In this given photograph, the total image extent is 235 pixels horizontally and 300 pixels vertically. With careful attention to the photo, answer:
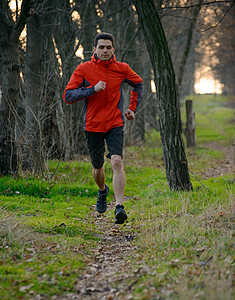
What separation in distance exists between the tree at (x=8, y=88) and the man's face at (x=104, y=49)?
3.51 metres

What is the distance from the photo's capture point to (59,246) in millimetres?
4504

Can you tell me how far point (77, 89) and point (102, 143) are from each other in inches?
38.9

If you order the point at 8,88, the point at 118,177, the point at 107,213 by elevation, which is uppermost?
the point at 8,88

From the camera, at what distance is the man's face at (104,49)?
5.64 metres

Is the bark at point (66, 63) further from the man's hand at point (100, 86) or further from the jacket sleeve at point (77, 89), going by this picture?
the man's hand at point (100, 86)

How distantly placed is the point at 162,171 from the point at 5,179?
15.2 feet

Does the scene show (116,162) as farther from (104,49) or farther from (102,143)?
(104,49)

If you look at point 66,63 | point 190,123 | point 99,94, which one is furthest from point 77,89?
point 190,123

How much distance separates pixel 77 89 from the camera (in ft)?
18.3

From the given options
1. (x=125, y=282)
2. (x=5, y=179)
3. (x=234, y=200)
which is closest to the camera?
(x=125, y=282)

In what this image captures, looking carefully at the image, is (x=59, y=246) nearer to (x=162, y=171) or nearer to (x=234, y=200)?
(x=234, y=200)

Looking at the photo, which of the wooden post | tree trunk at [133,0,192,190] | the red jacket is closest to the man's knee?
the red jacket

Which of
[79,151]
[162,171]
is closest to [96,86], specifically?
[162,171]

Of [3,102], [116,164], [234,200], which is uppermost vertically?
[3,102]
